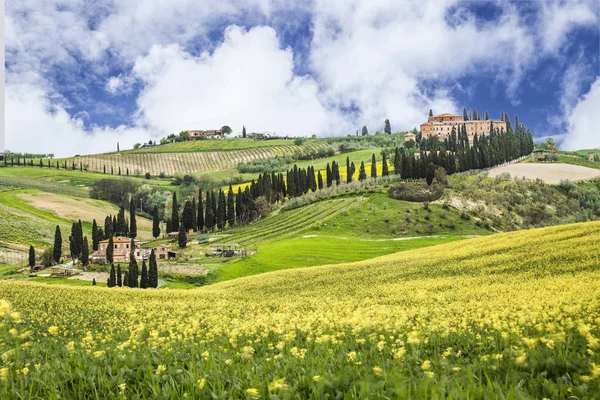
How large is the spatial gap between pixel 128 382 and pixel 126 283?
73052 millimetres

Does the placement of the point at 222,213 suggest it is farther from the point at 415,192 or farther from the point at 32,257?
the point at 415,192

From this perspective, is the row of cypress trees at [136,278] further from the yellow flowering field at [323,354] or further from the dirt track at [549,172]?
the dirt track at [549,172]

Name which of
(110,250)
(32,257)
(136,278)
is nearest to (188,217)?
(110,250)

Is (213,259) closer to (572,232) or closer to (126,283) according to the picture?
(126,283)

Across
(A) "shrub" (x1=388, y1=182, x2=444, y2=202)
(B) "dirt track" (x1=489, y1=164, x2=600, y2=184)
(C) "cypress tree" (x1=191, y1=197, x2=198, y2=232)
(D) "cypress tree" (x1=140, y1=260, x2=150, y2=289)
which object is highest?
(B) "dirt track" (x1=489, y1=164, x2=600, y2=184)

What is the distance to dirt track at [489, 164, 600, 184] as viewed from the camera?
157m

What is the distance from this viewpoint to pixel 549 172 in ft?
543

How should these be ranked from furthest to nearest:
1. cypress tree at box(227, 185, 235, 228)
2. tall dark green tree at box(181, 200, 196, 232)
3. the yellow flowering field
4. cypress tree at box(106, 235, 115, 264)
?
cypress tree at box(227, 185, 235, 228)
tall dark green tree at box(181, 200, 196, 232)
cypress tree at box(106, 235, 115, 264)
the yellow flowering field

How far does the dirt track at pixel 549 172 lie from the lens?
157 m

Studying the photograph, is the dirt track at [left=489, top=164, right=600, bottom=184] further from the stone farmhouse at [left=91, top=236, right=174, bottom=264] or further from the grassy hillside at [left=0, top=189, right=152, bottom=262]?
the grassy hillside at [left=0, top=189, right=152, bottom=262]

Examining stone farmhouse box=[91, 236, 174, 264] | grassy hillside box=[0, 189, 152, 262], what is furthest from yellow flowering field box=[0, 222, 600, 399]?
grassy hillside box=[0, 189, 152, 262]

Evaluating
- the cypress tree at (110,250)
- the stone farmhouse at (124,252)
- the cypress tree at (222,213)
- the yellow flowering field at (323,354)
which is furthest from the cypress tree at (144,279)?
the cypress tree at (222,213)

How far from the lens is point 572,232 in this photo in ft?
116

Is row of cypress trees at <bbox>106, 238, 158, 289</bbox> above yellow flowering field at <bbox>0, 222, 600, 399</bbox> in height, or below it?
below
